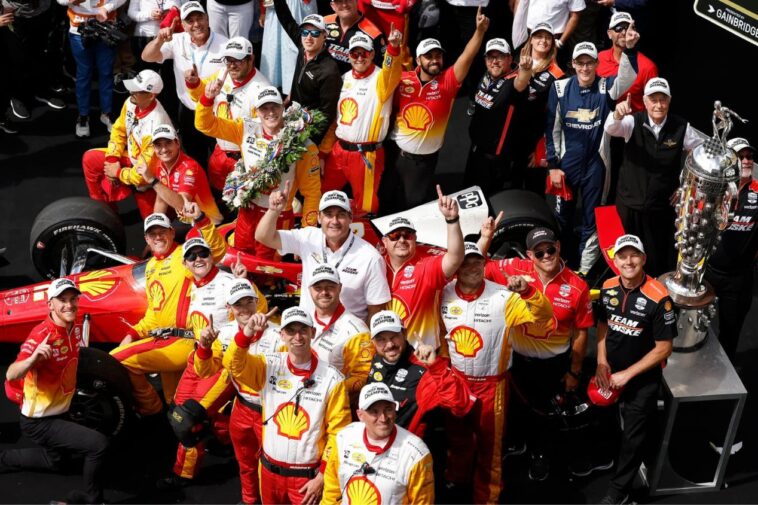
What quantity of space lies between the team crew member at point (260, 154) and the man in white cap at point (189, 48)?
715mm

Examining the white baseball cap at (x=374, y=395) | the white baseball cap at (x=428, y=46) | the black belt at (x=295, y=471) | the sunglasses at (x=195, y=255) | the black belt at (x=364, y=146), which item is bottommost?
the black belt at (x=295, y=471)

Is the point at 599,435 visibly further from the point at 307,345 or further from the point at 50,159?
the point at 50,159

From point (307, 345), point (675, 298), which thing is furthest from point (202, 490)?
point (675, 298)

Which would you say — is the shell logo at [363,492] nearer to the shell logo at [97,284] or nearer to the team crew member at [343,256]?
the team crew member at [343,256]

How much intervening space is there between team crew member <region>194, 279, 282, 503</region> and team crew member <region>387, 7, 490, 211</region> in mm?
2363

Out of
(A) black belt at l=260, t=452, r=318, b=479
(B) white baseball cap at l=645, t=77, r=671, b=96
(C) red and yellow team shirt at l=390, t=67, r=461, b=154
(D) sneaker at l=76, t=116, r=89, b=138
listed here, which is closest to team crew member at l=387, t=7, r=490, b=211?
(C) red and yellow team shirt at l=390, t=67, r=461, b=154

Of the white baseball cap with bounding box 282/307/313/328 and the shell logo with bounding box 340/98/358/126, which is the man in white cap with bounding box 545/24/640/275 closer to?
the shell logo with bounding box 340/98/358/126

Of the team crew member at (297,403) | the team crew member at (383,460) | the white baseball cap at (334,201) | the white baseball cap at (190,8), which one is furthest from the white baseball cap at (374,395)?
the white baseball cap at (190,8)

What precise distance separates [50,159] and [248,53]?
3.05 m

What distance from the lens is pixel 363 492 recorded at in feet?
20.9

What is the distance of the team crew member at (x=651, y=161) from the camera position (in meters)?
8.48

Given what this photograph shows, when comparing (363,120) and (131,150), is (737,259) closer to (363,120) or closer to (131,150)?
(363,120)

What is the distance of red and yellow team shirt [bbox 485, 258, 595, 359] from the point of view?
7441 mm

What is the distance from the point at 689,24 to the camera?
35.7 feet
